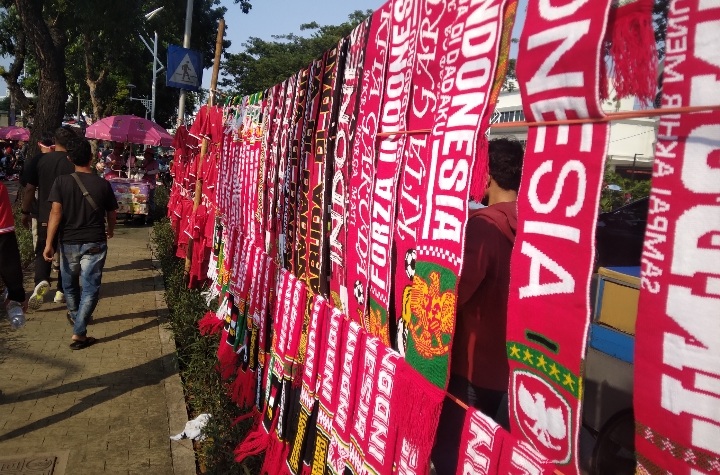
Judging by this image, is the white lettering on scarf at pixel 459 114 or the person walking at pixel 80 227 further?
the person walking at pixel 80 227

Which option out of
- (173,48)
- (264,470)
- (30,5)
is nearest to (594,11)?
(264,470)

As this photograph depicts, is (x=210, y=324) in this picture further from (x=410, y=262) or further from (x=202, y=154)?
(x=410, y=262)

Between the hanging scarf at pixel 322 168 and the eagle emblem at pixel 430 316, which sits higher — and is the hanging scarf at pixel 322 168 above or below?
above

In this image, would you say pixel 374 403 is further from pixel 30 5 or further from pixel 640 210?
pixel 30 5

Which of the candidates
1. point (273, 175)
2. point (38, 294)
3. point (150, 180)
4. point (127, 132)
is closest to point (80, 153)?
point (38, 294)

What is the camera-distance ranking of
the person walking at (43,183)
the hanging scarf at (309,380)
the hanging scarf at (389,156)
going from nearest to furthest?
the hanging scarf at (389,156)
the hanging scarf at (309,380)
the person walking at (43,183)

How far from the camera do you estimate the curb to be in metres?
3.62

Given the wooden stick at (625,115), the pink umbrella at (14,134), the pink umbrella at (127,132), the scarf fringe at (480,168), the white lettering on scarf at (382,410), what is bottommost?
the white lettering on scarf at (382,410)

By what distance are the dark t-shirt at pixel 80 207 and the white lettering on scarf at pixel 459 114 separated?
4.05 metres

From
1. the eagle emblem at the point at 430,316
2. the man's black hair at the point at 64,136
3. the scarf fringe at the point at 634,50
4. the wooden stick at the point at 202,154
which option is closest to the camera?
the scarf fringe at the point at 634,50

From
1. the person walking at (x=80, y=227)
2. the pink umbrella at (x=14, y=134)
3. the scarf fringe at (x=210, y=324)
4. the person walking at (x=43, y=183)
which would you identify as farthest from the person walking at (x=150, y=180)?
the pink umbrella at (x=14, y=134)

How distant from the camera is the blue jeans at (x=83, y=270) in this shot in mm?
5188

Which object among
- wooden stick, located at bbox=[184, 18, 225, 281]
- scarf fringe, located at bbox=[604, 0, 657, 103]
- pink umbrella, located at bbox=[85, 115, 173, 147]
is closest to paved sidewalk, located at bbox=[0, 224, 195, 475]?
wooden stick, located at bbox=[184, 18, 225, 281]

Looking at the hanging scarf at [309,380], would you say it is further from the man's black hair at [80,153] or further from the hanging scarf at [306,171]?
the man's black hair at [80,153]
